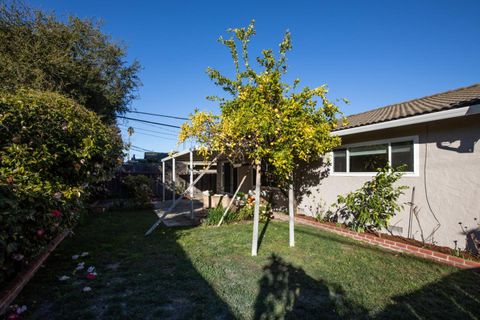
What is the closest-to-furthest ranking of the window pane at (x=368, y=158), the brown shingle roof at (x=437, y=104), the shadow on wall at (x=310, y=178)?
1. the brown shingle roof at (x=437, y=104)
2. the window pane at (x=368, y=158)
3. the shadow on wall at (x=310, y=178)

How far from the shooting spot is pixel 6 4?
978 centimetres

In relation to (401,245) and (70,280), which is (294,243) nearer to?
Answer: (401,245)

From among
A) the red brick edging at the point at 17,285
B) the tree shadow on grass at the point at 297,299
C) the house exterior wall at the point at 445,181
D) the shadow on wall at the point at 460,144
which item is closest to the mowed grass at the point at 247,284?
the tree shadow on grass at the point at 297,299

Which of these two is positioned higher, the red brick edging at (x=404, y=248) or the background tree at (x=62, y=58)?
the background tree at (x=62, y=58)

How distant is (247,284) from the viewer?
12.7 feet

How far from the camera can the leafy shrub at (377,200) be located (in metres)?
5.92

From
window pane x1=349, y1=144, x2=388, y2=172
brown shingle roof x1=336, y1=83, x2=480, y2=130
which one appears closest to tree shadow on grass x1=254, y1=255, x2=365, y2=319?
window pane x1=349, y1=144, x2=388, y2=172

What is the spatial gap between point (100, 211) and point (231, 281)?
9.21 m

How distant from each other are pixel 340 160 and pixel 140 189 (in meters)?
9.25

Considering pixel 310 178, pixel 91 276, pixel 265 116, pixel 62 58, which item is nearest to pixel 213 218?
pixel 310 178

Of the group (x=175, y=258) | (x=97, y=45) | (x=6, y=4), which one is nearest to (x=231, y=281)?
(x=175, y=258)

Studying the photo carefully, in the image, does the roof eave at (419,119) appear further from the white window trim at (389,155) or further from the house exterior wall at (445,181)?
the white window trim at (389,155)

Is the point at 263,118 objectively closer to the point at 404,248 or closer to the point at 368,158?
the point at 368,158

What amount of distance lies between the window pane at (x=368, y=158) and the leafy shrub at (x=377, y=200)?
46cm
